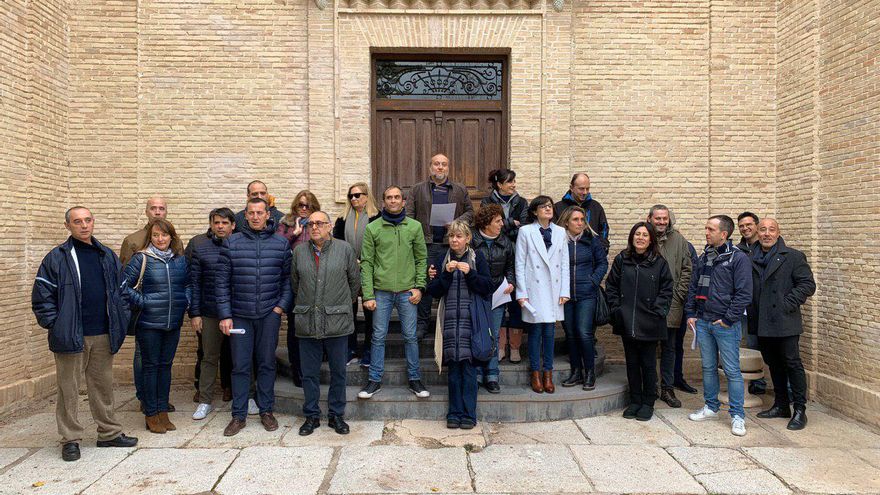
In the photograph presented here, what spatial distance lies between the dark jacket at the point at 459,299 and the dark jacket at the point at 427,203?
1053 mm

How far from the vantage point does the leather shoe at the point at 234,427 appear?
5.21 metres

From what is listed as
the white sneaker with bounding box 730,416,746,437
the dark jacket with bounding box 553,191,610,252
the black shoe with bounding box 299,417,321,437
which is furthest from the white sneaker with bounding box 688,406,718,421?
the black shoe with bounding box 299,417,321,437

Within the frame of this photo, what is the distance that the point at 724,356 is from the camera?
18.0ft

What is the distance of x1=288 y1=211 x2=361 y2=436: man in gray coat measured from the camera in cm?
511

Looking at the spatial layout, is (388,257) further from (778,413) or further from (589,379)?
(778,413)

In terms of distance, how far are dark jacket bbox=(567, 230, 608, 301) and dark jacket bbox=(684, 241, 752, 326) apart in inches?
40.5

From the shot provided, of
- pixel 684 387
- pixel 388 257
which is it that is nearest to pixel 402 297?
pixel 388 257

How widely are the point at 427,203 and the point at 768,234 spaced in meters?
3.45

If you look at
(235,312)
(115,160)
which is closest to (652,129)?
(235,312)

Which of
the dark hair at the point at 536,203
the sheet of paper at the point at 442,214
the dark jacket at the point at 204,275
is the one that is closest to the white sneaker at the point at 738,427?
the dark hair at the point at 536,203

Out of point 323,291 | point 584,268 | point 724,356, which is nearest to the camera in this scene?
point 323,291

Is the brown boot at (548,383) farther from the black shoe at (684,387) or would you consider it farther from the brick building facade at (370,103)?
the brick building facade at (370,103)

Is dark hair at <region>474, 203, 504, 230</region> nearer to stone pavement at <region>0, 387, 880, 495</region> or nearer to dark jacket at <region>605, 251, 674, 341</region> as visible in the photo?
dark jacket at <region>605, 251, 674, 341</region>

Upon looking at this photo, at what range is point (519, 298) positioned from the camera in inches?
224
